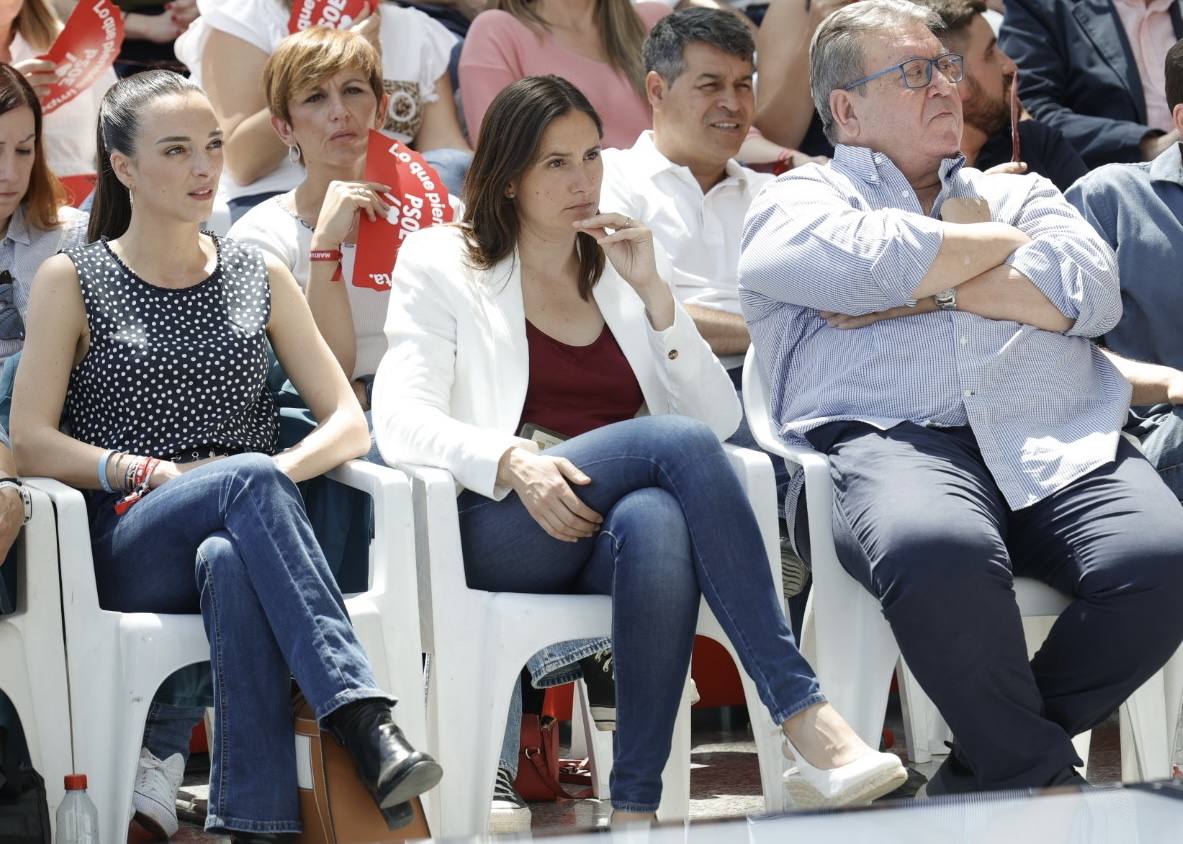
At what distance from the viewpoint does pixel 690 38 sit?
14.1 ft

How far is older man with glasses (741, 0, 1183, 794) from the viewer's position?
2.84 metres

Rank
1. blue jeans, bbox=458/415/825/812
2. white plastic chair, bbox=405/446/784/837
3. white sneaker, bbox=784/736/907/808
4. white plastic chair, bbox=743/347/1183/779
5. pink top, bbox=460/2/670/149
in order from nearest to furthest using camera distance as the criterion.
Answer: white sneaker, bbox=784/736/907/808 < blue jeans, bbox=458/415/825/812 < white plastic chair, bbox=405/446/784/837 < white plastic chair, bbox=743/347/1183/779 < pink top, bbox=460/2/670/149

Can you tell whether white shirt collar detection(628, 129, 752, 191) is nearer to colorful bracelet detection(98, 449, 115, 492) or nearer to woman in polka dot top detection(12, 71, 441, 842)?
woman in polka dot top detection(12, 71, 441, 842)

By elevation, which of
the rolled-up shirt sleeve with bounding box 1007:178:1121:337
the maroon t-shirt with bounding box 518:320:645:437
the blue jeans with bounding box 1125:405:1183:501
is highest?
the rolled-up shirt sleeve with bounding box 1007:178:1121:337

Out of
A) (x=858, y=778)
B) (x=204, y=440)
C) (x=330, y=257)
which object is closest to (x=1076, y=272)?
(x=858, y=778)

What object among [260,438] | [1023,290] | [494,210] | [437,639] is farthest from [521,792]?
[1023,290]

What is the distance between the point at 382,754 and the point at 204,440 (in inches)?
32.4

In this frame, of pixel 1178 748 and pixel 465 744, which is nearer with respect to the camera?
pixel 465 744

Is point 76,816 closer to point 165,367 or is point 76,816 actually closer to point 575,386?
point 165,367

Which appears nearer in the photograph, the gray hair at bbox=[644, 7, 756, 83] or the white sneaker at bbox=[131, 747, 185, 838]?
the white sneaker at bbox=[131, 747, 185, 838]

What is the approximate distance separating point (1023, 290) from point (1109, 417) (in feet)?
0.98

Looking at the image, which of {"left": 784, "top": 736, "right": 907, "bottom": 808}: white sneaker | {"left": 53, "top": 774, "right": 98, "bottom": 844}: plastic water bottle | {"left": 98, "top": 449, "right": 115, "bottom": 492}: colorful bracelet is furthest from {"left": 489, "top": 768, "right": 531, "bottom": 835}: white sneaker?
{"left": 98, "top": 449, "right": 115, "bottom": 492}: colorful bracelet

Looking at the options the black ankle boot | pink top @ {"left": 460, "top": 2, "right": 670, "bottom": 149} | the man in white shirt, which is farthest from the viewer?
pink top @ {"left": 460, "top": 2, "right": 670, "bottom": 149}

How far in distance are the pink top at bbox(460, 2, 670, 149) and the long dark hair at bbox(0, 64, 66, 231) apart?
125cm
